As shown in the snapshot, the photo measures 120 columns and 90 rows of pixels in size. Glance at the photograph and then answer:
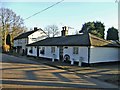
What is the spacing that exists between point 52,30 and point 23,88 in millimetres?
73980

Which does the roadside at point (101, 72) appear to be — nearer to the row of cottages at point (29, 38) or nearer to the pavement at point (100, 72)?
the pavement at point (100, 72)

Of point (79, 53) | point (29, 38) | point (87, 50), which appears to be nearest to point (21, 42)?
point (29, 38)

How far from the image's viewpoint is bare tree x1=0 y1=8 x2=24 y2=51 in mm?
66081

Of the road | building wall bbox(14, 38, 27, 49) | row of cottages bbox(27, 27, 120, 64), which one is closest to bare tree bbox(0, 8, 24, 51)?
building wall bbox(14, 38, 27, 49)

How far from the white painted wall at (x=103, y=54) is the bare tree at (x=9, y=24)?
→ 133 ft

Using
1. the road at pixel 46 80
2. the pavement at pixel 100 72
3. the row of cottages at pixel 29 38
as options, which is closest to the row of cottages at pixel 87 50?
the pavement at pixel 100 72

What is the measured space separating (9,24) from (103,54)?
4336cm

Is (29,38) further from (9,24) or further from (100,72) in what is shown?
(100,72)

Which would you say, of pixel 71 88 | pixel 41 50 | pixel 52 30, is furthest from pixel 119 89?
pixel 52 30

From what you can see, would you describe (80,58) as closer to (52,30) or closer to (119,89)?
(119,89)

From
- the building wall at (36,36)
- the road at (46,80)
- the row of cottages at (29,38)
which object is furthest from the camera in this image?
the building wall at (36,36)

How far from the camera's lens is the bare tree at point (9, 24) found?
217ft

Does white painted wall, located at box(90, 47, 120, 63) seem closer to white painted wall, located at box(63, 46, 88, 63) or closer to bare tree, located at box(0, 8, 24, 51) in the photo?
white painted wall, located at box(63, 46, 88, 63)

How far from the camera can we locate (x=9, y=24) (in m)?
67.4
